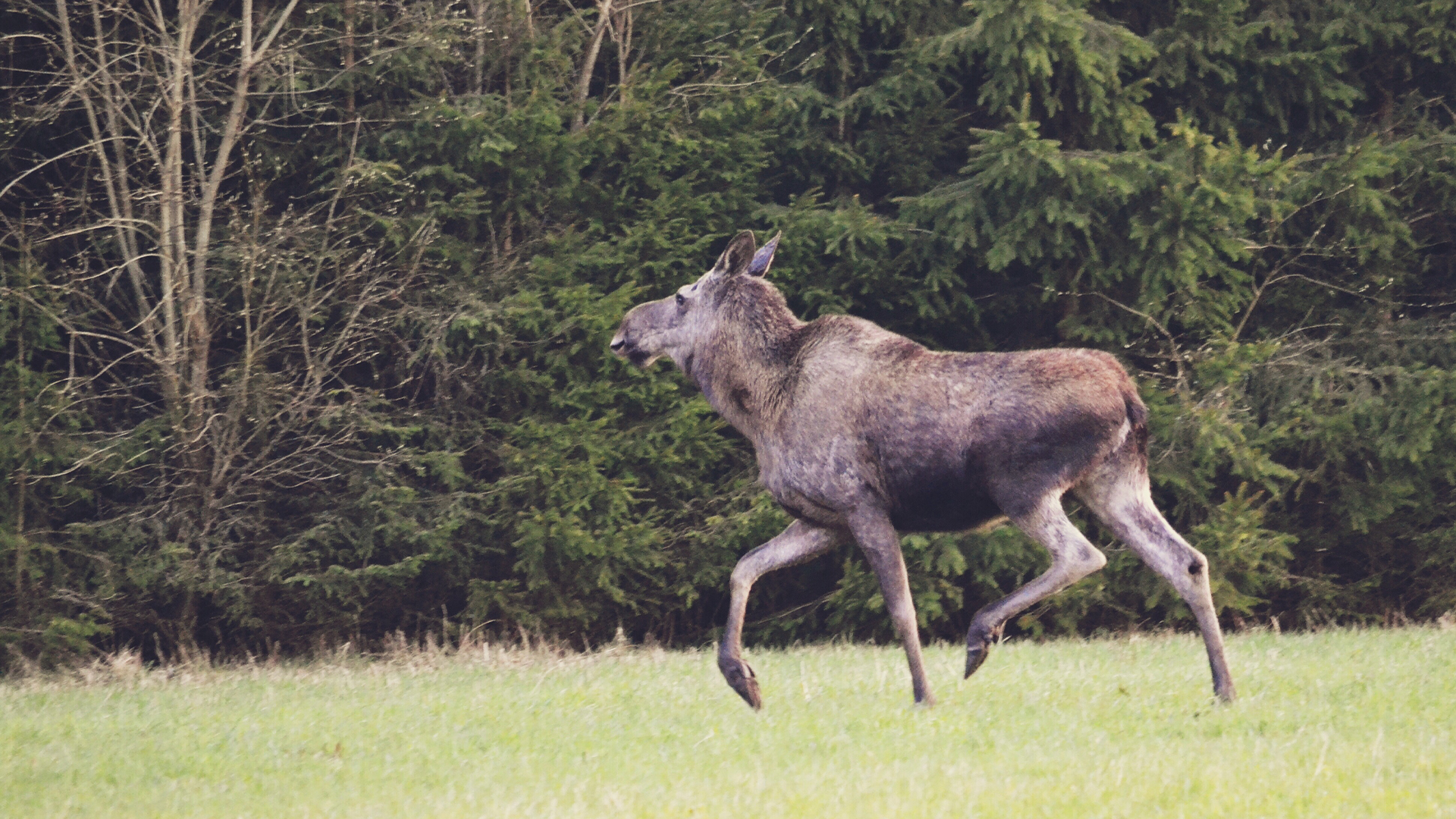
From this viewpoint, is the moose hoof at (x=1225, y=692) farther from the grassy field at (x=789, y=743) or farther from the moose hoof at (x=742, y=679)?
the moose hoof at (x=742, y=679)

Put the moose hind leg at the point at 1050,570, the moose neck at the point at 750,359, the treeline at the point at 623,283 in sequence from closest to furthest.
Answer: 1. the moose hind leg at the point at 1050,570
2. the moose neck at the point at 750,359
3. the treeline at the point at 623,283

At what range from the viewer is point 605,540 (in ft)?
44.0

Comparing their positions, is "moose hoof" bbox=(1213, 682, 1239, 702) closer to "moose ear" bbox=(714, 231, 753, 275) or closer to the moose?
the moose

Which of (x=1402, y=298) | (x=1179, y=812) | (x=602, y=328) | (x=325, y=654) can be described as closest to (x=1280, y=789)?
(x=1179, y=812)

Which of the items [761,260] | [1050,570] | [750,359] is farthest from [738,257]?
[1050,570]

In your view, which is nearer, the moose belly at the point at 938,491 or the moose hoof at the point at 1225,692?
the moose hoof at the point at 1225,692

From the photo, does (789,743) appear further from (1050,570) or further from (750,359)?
(750,359)

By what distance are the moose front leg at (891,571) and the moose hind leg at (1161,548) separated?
1.05 meters

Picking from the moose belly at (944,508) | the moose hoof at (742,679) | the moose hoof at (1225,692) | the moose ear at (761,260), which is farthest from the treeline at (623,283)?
the moose hoof at (1225,692)

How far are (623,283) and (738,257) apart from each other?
5143 millimetres

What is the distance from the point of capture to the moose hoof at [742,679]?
7.82m

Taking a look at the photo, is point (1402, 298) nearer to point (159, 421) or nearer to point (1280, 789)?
point (1280, 789)

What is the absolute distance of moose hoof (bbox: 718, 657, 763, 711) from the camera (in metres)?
7.82

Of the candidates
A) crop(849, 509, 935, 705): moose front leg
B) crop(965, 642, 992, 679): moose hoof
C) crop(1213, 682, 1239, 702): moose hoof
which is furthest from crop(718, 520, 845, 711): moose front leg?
crop(1213, 682, 1239, 702): moose hoof
